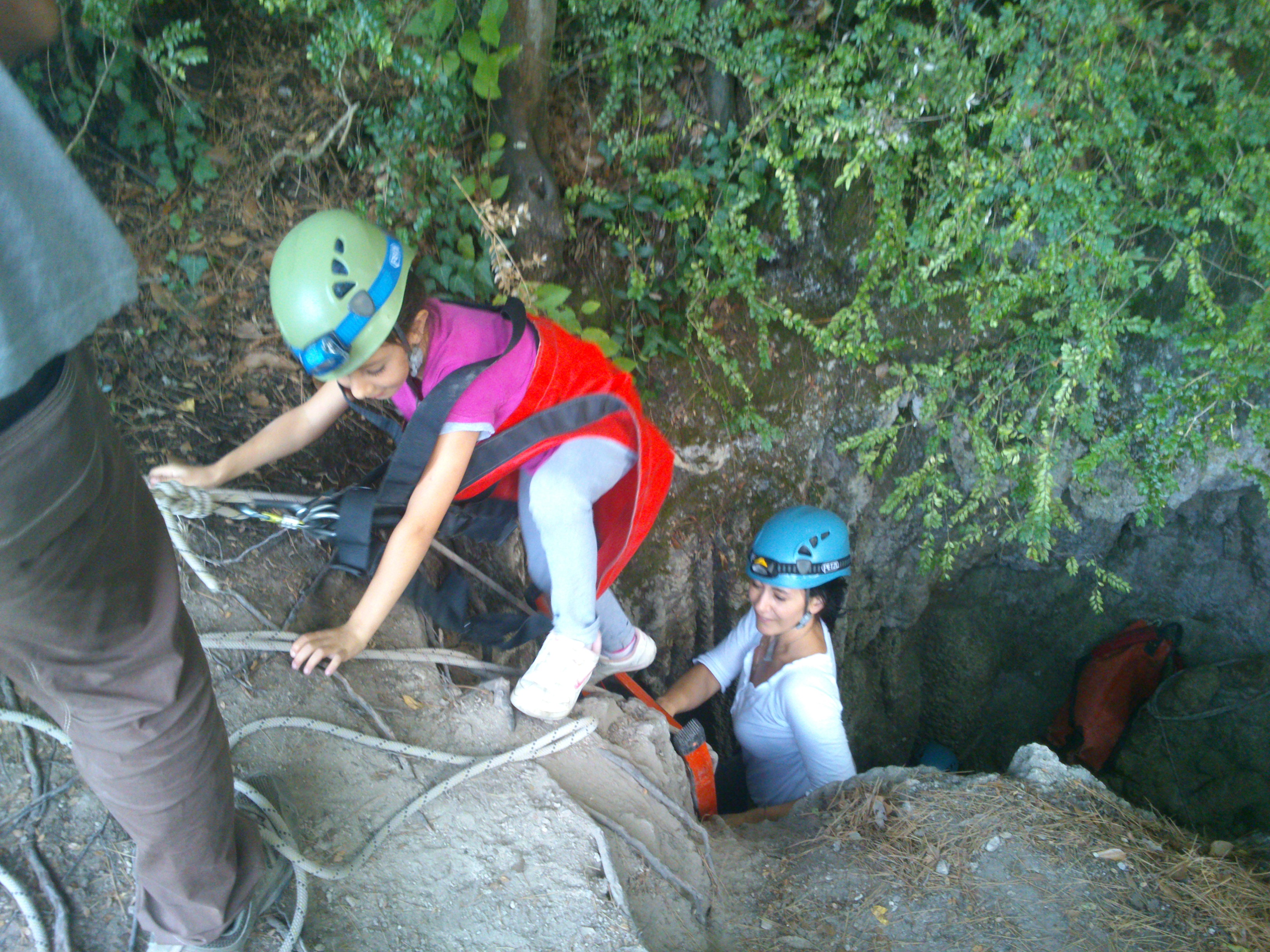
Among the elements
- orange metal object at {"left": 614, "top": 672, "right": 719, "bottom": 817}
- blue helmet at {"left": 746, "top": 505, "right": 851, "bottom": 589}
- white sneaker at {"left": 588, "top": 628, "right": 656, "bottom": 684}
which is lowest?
orange metal object at {"left": 614, "top": 672, "right": 719, "bottom": 817}

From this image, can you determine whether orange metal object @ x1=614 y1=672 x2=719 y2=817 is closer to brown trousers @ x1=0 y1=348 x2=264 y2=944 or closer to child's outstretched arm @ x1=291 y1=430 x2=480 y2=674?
child's outstretched arm @ x1=291 y1=430 x2=480 y2=674

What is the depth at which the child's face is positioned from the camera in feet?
6.37

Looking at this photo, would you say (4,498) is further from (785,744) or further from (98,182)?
(785,744)

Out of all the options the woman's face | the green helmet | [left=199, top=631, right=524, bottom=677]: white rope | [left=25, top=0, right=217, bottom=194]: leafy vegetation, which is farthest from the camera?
the woman's face

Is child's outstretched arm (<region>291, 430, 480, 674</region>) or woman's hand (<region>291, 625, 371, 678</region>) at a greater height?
child's outstretched arm (<region>291, 430, 480, 674</region>)

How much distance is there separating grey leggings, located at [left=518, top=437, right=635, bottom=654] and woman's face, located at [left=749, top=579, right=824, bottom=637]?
107 centimetres

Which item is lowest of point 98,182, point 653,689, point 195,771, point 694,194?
point 653,689

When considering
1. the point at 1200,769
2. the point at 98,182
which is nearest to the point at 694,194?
the point at 98,182

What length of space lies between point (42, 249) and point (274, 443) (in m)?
1.32

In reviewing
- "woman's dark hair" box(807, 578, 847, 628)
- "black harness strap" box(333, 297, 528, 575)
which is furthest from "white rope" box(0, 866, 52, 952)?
"woman's dark hair" box(807, 578, 847, 628)

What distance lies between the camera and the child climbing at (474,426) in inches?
72.6

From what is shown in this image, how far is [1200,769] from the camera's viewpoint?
16.4 ft

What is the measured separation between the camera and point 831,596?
344 centimetres

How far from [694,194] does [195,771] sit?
9.63 ft
